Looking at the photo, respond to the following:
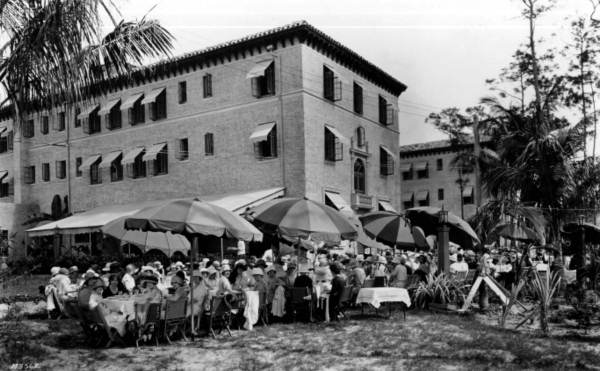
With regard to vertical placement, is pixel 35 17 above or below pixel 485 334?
above

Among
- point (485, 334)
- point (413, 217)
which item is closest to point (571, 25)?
point (413, 217)

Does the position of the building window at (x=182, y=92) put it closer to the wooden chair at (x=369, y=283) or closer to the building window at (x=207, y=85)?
the building window at (x=207, y=85)

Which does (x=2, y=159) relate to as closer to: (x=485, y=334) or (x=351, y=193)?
(x=351, y=193)

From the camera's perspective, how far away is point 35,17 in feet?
21.8

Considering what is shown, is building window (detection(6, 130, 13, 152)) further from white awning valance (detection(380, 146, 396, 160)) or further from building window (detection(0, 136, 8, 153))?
white awning valance (detection(380, 146, 396, 160))

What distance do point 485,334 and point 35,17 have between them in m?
8.40

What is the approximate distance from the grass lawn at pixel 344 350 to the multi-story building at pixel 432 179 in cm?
4547

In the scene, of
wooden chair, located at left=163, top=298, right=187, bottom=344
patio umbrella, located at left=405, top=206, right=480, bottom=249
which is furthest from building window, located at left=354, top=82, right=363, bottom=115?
wooden chair, located at left=163, top=298, right=187, bottom=344

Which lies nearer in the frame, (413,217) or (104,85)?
(104,85)

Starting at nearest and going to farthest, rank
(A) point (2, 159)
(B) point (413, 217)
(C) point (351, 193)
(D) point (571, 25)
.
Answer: (B) point (413, 217) < (D) point (571, 25) < (C) point (351, 193) < (A) point (2, 159)

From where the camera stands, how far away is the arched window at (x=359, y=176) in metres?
31.6

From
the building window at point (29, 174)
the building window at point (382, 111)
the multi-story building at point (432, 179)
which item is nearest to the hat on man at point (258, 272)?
the building window at point (382, 111)

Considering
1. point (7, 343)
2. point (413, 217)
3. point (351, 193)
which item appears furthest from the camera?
point (351, 193)

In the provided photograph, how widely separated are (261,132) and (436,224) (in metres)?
13.6
